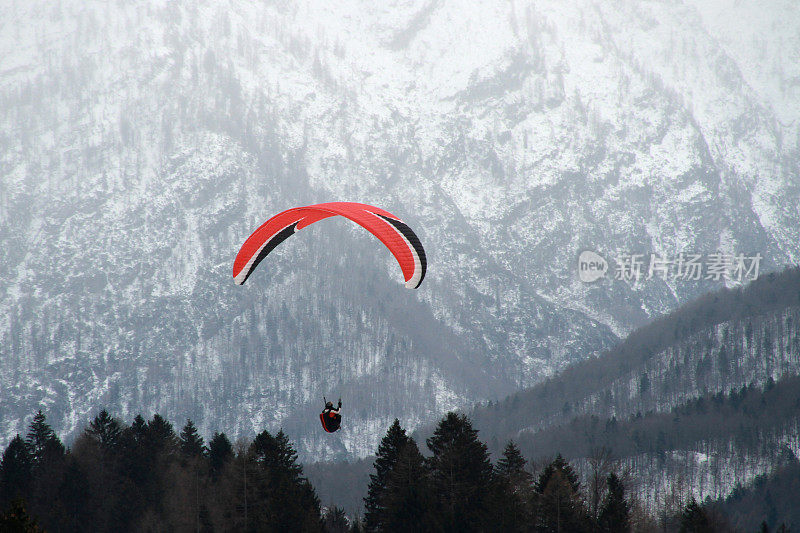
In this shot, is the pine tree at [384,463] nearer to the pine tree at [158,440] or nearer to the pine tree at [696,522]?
the pine tree at [696,522]

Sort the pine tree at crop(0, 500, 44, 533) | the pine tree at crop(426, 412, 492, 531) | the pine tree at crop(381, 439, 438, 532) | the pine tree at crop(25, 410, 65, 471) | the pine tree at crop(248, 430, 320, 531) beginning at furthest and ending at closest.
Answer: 1. the pine tree at crop(25, 410, 65, 471)
2. the pine tree at crop(248, 430, 320, 531)
3. the pine tree at crop(426, 412, 492, 531)
4. the pine tree at crop(381, 439, 438, 532)
5. the pine tree at crop(0, 500, 44, 533)

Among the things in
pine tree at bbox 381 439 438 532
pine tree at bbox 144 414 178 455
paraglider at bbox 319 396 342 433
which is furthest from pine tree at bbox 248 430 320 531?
paraglider at bbox 319 396 342 433

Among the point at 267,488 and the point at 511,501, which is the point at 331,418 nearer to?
the point at 511,501

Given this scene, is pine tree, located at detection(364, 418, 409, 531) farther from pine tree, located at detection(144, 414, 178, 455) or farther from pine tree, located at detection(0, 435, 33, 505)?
pine tree, located at detection(0, 435, 33, 505)

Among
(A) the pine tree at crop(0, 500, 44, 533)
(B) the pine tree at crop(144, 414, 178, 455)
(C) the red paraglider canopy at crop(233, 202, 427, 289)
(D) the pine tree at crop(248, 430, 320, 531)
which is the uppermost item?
(C) the red paraglider canopy at crop(233, 202, 427, 289)

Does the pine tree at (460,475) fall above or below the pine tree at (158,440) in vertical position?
below

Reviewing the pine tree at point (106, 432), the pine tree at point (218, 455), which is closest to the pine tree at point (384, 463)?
the pine tree at point (218, 455)

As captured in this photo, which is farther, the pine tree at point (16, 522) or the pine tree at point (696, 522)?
the pine tree at point (696, 522)

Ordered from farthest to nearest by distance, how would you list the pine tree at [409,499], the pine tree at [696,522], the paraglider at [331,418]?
the pine tree at [696,522] → the pine tree at [409,499] → the paraglider at [331,418]
